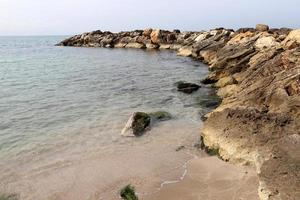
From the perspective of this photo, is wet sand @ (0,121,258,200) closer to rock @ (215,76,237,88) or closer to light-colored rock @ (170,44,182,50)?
rock @ (215,76,237,88)

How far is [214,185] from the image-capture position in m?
9.59

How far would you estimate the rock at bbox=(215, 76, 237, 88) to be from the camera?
2339 centimetres

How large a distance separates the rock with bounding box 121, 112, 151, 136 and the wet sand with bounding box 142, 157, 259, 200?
4369 millimetres

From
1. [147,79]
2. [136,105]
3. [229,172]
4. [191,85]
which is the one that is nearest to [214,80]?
[191,85]

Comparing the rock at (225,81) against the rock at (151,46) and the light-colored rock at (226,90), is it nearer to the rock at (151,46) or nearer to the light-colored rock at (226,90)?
the light-colored rock at (226,90)

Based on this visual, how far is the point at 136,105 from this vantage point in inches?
801

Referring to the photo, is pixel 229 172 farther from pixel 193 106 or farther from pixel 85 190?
pixel 193 106

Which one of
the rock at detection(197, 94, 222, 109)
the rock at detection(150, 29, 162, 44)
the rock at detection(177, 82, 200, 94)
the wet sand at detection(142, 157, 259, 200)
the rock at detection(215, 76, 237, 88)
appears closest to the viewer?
the wet sand at detection(142, 157, 259, 200)

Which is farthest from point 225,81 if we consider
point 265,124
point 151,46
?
point 151,46

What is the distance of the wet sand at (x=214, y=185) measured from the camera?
29.6ft

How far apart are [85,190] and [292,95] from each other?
8.53 m

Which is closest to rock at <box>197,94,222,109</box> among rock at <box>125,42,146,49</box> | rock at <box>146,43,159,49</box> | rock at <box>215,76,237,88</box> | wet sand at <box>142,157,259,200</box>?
rock at <box>215,76,237,88</box>

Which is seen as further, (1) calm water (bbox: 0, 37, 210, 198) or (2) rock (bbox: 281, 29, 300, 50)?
(2) rock (bbox: 281, 29, 300, 50)

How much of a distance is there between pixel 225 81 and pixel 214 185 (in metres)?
15.5
